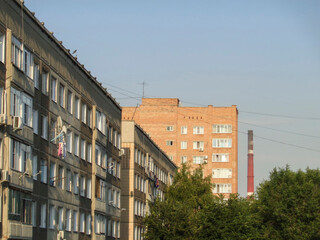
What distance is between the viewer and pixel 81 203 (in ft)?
200

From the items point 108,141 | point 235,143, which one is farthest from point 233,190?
point 108,141

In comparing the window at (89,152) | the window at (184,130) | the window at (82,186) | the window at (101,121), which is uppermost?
the window at (184,130)

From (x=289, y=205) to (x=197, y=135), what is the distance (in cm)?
5840

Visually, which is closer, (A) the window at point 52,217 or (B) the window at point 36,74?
(B) the window at point 36,74

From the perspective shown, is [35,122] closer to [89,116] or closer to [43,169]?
[43,169]

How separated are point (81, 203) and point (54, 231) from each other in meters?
8.66

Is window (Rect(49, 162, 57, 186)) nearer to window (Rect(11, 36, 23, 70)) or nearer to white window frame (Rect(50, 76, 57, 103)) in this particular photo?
white window frame (Rect(50, 76, 57, 103))

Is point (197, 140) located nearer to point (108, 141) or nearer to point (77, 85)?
point (108, 141)

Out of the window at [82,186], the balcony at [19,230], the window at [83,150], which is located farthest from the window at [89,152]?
the balcony at [19,230]

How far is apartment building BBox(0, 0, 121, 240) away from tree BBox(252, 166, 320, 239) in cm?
2543

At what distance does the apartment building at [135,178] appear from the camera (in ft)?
266

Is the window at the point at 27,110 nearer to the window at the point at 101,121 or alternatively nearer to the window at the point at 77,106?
the window at the point at 77,106

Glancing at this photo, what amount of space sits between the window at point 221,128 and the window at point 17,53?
355 feet

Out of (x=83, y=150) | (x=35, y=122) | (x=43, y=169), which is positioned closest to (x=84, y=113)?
(x=83, y=150)
